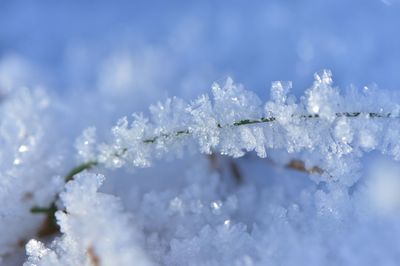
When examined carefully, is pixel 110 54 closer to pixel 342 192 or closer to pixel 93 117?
pixel 93 117

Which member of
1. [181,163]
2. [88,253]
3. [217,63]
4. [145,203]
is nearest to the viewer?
[88,253]

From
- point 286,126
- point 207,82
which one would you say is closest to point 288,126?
point 286,126

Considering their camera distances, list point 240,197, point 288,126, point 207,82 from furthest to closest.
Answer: point 207,82
point 240,197
point 288,126

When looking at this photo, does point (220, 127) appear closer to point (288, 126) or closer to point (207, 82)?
point (288, 126)

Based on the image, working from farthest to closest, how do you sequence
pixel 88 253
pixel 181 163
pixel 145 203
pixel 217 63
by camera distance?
pixel 217 63
pixel 181 163
pixel 145 203
pixel 88 253

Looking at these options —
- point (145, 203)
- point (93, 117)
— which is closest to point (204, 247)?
point (145, 203)
